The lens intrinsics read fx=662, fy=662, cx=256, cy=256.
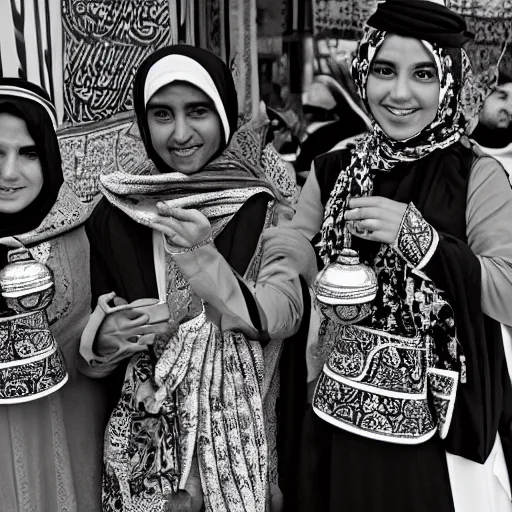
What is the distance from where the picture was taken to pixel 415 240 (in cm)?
111

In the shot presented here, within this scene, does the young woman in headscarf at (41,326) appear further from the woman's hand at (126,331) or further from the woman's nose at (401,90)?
the woman's nose at (401,90)

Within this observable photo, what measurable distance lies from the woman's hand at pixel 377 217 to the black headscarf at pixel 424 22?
0.29 m

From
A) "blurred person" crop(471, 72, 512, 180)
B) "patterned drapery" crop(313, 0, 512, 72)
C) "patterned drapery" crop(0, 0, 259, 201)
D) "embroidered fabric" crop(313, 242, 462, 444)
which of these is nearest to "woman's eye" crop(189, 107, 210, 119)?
"embroidered fabric" crop(313, 242, 462, 444)

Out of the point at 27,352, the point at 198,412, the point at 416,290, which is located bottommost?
the point at 198,412

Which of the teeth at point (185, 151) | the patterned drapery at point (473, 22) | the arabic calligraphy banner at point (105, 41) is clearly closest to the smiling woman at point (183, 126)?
the teeth at point (185, 151)

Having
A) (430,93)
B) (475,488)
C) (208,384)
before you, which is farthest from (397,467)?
(430,93)

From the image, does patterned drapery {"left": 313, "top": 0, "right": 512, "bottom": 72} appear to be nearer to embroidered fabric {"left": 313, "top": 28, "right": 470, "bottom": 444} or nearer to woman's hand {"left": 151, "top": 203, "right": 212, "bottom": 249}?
embroidered fabric {"left": 313, "top": 28, "right": 470, "bottom": 444}

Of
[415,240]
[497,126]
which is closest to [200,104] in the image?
[415,240]

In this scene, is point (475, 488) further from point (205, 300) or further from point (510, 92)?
point (510, 92)

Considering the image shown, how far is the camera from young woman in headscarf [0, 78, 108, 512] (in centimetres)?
128

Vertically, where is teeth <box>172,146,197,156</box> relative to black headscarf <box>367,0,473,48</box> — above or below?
below

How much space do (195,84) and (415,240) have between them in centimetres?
52

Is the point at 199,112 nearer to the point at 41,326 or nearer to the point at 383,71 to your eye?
the point at 383,71

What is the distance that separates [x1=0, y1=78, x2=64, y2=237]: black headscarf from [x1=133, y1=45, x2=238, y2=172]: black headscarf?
18 centimetres
